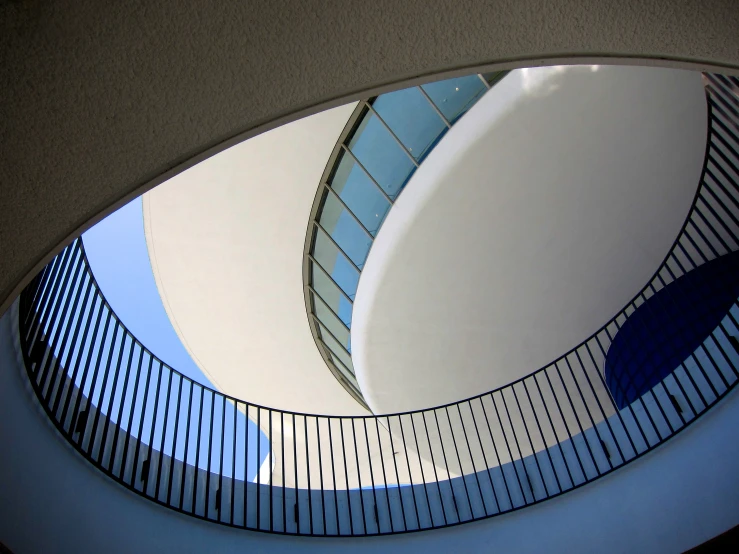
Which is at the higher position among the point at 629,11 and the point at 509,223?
the point at 509,223

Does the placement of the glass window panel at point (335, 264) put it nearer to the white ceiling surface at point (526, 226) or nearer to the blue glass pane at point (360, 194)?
the white ceiling surface at point (526, 226)

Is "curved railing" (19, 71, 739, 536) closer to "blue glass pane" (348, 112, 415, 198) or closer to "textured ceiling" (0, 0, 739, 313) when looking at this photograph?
"textured ceiling" (0, 0, 739, 313)

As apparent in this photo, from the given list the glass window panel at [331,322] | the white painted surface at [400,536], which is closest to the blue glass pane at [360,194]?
the glass window panel at [331,322]

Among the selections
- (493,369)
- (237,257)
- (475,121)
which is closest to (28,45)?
(475,121)

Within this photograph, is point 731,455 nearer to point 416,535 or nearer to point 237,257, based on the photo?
point 416,535

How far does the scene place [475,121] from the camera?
9.25m

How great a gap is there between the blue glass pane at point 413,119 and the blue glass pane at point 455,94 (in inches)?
6.8

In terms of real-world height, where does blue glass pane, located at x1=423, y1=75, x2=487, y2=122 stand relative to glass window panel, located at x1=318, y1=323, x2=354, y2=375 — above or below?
below

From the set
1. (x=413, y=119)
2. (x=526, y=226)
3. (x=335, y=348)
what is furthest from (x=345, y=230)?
(x=526, y=226)

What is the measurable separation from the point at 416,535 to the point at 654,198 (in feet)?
20.5

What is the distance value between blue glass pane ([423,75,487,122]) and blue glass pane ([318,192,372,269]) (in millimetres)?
2975

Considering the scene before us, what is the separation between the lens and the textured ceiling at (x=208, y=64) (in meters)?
2.28

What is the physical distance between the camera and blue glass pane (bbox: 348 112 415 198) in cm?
1080

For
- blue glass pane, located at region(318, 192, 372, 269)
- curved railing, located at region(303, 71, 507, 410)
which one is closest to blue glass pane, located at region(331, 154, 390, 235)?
curved railing, located at region(303, 71, 507, 410)
